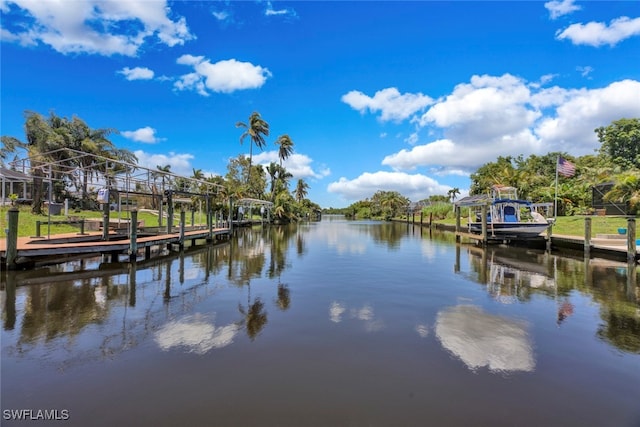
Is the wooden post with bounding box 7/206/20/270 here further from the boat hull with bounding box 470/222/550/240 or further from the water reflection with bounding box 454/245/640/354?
the boat hull with bounding box 470/222/550/240

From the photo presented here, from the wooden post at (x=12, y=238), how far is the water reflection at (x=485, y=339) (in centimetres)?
1330

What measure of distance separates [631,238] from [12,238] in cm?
2408

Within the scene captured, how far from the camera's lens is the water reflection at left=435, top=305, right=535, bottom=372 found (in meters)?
5.57

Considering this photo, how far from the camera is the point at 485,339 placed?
6.52m

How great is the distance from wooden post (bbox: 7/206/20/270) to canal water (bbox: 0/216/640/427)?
0.68 meters

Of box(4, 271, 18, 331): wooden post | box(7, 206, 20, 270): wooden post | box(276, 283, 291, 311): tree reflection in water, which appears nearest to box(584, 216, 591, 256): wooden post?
box(276, 283, 291, 311): tree reflection in water

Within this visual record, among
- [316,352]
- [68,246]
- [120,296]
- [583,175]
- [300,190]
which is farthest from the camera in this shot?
[300,190]

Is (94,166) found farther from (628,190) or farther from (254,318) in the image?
(628,190)

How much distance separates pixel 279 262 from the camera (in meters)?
16.1

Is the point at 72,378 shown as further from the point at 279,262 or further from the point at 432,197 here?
the point at 432,197

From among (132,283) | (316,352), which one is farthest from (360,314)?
(132,283)

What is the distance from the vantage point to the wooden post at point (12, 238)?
11.0 meters

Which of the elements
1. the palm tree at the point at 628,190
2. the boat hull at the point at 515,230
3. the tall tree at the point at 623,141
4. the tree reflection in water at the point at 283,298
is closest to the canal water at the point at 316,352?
the tree reflection in water at the point at 283,298

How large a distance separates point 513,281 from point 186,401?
38.8ft
